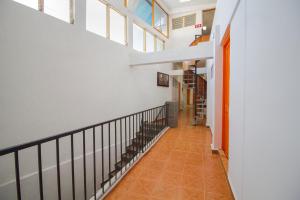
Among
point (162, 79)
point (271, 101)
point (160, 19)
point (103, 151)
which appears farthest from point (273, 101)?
point (160, 19)

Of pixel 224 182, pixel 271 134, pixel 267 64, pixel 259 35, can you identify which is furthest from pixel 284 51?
pixel 224 182

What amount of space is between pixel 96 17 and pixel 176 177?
14.1 feet

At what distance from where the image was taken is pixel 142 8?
582 centimetres

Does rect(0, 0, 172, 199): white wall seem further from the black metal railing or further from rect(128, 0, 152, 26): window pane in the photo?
rect(128, 0, 152, 26): window pane

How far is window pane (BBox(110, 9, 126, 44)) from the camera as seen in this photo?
4.44 metres

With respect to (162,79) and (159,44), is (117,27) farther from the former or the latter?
(162,79)

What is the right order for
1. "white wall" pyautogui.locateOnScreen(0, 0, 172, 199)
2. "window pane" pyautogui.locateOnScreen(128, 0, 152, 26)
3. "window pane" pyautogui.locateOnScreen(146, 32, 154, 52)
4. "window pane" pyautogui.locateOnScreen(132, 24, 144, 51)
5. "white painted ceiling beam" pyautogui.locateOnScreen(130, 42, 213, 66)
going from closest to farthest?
"white wall" pyautogui.locateOnScreen(0, 0, 172, 199) → "white painted ceiling beam" pyautogui.locateOnScreen(130, 42, 213, 66) → "window pane" pyautogui.locateOnScreen(128, 0, 152, 26) → "window pane" pyautogui.locateOnScreen(132, 24, 144, 51) → "window pane" pyautogui.locateOnScreen(146, 32, 154, 52)

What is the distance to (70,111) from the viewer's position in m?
3.15

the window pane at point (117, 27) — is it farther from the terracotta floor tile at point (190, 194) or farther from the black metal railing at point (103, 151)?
the terracotta floor tile at point (190, 194)

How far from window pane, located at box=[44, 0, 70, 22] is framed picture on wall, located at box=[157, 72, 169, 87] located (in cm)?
458

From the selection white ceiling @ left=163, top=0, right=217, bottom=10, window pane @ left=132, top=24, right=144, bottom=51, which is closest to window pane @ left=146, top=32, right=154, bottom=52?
window pane @ left=132, top=24, right=144, bottom=51

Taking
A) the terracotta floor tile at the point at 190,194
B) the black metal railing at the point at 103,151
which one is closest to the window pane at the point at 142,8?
the black metal railing at the point at 103,151

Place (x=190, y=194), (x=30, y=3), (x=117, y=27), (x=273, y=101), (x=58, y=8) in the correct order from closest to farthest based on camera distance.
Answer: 1. (x=273, y=101)
2. (x=190, y=194)
3. (x=30, y=3)
4. (x=58, y=8)
5. (x=117, y=27)

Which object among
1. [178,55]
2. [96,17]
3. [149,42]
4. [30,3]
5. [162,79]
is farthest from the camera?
[162,79]
